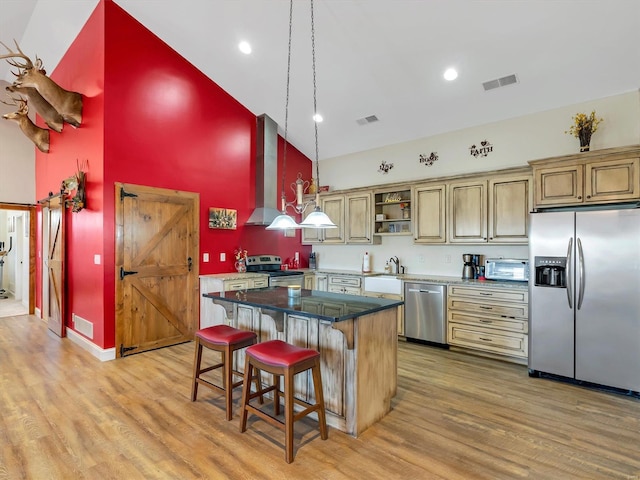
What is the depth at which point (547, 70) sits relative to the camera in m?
3.82

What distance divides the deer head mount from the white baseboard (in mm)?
3303

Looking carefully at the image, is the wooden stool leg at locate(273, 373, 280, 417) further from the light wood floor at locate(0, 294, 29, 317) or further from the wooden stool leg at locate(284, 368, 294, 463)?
the light wood floor at locate(0, 294, 29, 317)

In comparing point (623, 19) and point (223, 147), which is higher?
point (623, 19)

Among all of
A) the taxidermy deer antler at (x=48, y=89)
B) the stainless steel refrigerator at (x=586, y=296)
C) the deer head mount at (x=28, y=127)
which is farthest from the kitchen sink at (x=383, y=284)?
the deer head mount at (x=28, y=127)

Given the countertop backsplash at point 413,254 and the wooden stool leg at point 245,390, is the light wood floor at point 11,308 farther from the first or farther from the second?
the wooden stool leg at point 245,390

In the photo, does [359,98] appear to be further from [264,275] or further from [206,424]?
[206,424]

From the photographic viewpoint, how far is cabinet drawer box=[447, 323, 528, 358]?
399cm

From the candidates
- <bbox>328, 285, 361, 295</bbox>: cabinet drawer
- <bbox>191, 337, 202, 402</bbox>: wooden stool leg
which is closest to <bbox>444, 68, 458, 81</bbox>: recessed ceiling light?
<bbox>328, 285, 361, 295</bbox>: cabinet drawer

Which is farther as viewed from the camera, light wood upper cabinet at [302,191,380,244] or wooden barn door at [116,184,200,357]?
light wood upper cabinet at [302,191,380,244]

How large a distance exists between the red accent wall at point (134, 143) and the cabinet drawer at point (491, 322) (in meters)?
3.34

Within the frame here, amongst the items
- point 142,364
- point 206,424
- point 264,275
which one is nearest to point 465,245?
point 264,275

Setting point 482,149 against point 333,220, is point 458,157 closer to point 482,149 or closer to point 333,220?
point 482,149

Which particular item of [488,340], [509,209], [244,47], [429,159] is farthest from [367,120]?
[488,340]

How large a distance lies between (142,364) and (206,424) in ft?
5.80
